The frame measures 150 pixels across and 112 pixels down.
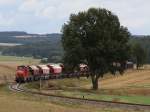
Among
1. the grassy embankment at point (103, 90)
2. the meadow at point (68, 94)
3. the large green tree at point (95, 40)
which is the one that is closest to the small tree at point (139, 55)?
the meadow at point (68, 94)

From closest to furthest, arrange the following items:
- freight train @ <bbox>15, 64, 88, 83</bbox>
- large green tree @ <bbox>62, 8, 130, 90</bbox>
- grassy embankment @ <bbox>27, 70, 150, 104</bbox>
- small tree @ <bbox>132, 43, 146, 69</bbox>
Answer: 1. grassy embankment @ <bbox>27, 70, 150, 104</bbox>
2. large green tree @ <bbox>62, 8, 130, 90</bbox>
3. freight train @ <bbox>15, 64, 88, 83</bbox>
4. small tree @ <bbox>132, 43, 146, 69</bbox>

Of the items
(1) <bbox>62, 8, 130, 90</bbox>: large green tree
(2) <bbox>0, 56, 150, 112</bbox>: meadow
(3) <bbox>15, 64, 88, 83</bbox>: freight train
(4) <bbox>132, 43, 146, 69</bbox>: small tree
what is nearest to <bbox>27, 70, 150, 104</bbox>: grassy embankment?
(2) <bbox>0, 56, 150, 112</bbox>: meadow

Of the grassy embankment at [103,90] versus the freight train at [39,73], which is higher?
the freight train at [39,73]

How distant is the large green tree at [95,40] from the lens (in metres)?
75.2

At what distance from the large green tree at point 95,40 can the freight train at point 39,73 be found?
6.37 meters

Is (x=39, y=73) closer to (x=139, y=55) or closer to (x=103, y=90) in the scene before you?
(x=103, y=90)

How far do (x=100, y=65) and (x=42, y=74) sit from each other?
70.6 feet

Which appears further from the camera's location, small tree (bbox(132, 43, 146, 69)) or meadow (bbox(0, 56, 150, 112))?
small tree (bbox(132, 43, 146, 69))

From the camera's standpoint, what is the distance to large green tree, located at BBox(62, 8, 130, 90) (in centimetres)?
7525

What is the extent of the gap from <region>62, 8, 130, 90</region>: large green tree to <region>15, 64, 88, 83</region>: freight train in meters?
6.37

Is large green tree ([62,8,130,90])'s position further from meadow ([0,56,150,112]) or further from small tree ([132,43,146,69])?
small tree ([132,43,146,69])

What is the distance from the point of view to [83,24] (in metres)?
76.8

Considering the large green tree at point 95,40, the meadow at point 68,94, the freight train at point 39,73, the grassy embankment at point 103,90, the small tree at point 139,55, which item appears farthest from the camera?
the small tree at point 139,55

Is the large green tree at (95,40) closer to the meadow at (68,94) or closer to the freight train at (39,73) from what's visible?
the meadow at (68,94)
